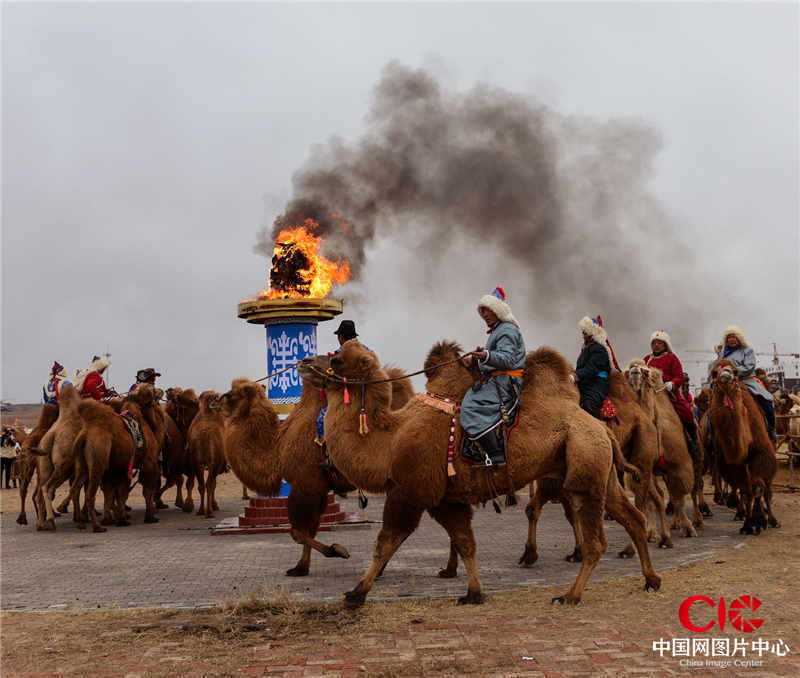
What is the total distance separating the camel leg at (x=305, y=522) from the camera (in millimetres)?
9008

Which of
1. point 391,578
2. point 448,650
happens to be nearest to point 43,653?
point 448,650

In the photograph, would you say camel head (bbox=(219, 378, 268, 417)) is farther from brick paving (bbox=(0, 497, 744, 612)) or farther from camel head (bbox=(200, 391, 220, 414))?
camel head (bbox=(200, 391, 220, 414))

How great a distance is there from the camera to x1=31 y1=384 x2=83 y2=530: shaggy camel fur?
14.5 metres

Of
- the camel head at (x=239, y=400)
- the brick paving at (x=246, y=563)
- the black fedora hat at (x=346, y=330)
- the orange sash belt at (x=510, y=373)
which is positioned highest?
the black fedora hat at (x=346, y=330)

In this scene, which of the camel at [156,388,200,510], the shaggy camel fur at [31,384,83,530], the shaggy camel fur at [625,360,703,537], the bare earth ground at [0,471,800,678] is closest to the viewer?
the bare earth ground at [0,471,800,678]

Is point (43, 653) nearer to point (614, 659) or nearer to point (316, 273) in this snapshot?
point (614, 659)

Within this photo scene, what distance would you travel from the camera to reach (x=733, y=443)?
36.3ft

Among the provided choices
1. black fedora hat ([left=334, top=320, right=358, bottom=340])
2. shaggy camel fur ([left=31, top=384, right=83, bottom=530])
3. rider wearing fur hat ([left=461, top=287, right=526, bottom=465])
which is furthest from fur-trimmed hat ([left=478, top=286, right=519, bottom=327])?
shaggy camel fur ([left=31, top=384, right=83, bottom=530])

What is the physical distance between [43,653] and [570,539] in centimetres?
751

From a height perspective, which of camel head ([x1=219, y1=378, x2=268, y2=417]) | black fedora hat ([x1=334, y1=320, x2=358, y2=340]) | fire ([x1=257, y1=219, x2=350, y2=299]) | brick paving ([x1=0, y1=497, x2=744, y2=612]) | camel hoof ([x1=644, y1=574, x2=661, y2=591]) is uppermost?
fire ([x1=257, y1=219, x2=350, y2=299])

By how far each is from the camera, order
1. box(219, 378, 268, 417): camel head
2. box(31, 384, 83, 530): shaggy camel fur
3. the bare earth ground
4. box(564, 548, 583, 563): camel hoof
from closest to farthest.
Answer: the bare earth ground, box(564, 548, 583, 563): camel hoof, box(219, 378, 268, 417): camel head, box(31, 384, 83, 530): shaggy camel fur

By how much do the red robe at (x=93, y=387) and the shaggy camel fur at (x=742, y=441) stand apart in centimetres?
1111

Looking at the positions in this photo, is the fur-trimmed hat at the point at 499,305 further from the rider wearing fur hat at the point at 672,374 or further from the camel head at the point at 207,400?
the camel head at the point at 207,400

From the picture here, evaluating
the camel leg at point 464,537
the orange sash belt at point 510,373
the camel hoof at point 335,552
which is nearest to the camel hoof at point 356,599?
the camel leg at point 464,537
